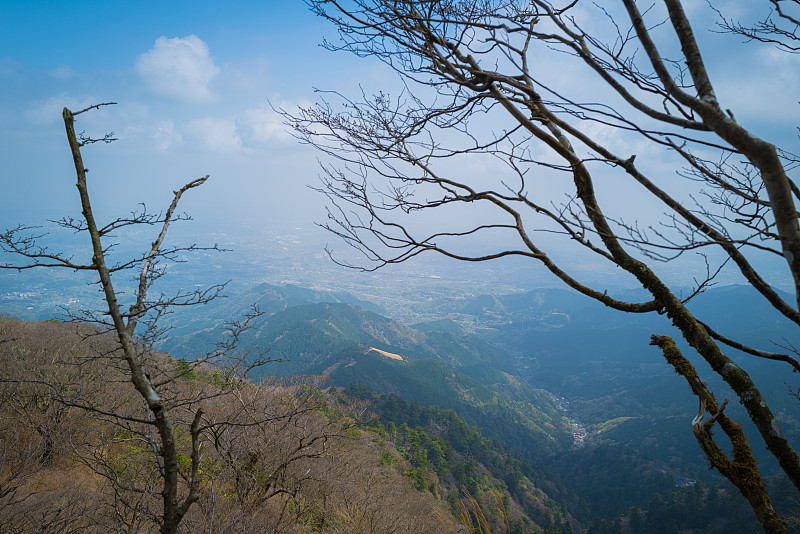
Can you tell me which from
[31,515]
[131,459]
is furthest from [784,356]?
[131,459]

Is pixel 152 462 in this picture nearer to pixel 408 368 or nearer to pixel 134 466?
pixel 134 466

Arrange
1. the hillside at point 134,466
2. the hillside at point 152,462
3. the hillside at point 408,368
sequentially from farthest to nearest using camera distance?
the hillside at point 408,368
the hillside at point 134,466
the hillside at point 152,462

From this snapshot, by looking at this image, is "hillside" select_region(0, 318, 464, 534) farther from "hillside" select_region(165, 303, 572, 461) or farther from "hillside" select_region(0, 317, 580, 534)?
"hillside" select_region(165, 303, 572, 461)

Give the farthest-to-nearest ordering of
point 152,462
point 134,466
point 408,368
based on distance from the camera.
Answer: point 408,368
point 134,466
point 152,462

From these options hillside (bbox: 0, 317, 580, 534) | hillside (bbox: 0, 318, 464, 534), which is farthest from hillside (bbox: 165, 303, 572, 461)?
hillside (bbox: 0, 318, 464, 534)

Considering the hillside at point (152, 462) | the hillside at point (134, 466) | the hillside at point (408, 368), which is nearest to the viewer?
the hillside at point (152, 462)

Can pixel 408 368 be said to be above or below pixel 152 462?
below

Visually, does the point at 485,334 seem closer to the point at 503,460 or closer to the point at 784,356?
the point at 503,460

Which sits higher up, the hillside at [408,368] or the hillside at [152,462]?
the hillside at [152,462]

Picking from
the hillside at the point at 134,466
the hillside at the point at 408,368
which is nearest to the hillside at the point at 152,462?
the hillside at the point at 134,466

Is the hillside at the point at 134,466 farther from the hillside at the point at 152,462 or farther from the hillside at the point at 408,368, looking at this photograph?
the hillside at the point at 408,368

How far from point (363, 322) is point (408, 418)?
4976 cm

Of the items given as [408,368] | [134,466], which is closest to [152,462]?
[134,466]

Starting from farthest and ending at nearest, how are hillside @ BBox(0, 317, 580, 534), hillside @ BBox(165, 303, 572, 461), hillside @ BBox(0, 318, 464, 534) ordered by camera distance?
1. hillside @ BBox(165, 303, 572, 461)
2. hillside @ BBox(0, 318, 464, 534)
3. hillside @ BBox(0, 317, 580, 534)
